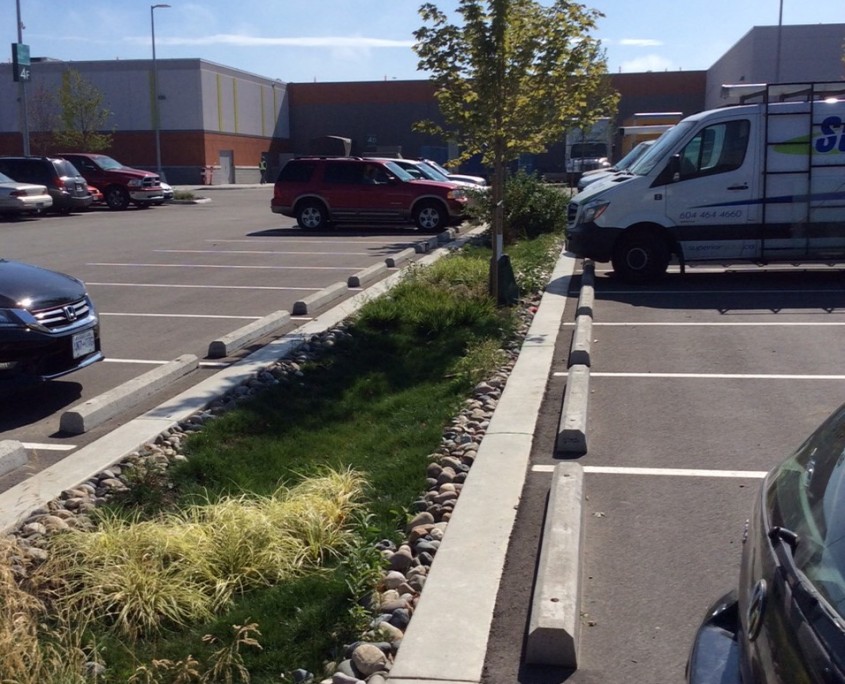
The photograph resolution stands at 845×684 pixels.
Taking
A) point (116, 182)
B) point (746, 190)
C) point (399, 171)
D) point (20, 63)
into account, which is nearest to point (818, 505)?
point (746, 190)

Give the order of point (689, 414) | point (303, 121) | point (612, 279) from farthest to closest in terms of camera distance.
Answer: point (303, 121), point (612, 279), point (689, 414)

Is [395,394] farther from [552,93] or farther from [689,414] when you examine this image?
[552,93]

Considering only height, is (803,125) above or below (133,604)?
above

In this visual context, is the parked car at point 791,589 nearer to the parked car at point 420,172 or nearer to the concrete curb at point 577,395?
the concrete curb at point 577,395

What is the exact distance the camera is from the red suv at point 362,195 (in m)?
24.2

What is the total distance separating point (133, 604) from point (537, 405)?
13.1 feet

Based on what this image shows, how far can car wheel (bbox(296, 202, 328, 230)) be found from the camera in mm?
24984

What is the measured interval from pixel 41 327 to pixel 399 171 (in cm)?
1748

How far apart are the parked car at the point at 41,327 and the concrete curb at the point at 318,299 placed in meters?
3.97

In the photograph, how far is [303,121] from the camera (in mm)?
73438

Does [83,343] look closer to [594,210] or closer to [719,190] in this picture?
[594,210]

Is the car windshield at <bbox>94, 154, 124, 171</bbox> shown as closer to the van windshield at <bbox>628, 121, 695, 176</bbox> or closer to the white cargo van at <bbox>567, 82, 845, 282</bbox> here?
the van windshield at <bbox>628, 121, 695, 176</bbox>

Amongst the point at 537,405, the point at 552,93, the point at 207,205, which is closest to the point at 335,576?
the point at 537,405

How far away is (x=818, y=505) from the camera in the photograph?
261 cm
